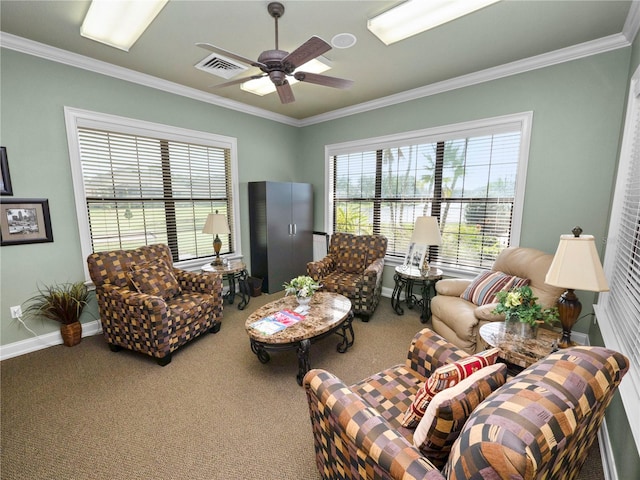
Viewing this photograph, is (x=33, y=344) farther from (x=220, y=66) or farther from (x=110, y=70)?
(x=220, y=66)

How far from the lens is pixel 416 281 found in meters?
3.51

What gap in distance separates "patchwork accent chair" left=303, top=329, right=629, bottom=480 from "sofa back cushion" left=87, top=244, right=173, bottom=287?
8.01 ft

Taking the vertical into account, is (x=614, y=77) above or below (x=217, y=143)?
above

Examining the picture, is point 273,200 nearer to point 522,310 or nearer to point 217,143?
point 217,143

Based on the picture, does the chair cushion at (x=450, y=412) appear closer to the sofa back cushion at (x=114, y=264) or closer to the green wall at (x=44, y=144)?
the sofa back cushion at (x=114, y=264)

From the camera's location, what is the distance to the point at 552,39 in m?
2.47

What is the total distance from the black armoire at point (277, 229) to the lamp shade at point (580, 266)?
11.3 ft

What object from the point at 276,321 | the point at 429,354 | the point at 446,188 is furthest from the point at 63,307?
the point at 446,188

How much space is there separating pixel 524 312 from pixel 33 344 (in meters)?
4.29

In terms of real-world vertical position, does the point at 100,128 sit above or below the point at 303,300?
above

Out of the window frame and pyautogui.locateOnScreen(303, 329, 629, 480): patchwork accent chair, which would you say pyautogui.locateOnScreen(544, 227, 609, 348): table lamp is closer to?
pyautogui.locateOnScreen(303, 329, 629, 480): patchwork accent chair

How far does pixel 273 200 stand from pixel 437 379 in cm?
354

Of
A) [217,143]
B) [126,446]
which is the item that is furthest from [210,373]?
[217,143]

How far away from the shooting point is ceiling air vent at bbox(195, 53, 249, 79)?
9.15 ft
